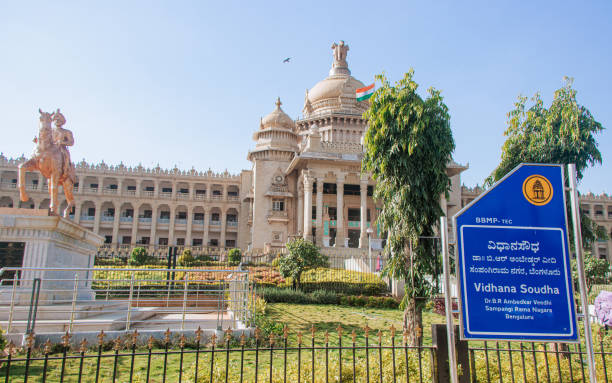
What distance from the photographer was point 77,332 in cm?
701

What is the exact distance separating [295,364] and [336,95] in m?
39.7

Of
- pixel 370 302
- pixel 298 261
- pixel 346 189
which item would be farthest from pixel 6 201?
pixel 370 302

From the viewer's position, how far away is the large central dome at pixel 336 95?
138ft

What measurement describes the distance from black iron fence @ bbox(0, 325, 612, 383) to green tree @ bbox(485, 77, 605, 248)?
13.7 ft

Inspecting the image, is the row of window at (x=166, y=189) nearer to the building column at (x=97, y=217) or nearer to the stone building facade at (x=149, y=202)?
the stone building facade at (x=149, y=202)

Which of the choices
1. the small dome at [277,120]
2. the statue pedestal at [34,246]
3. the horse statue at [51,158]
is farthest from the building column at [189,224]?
the statue pedestal at [34,246]

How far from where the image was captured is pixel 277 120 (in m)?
40.6

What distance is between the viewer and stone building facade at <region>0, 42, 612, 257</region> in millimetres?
35094

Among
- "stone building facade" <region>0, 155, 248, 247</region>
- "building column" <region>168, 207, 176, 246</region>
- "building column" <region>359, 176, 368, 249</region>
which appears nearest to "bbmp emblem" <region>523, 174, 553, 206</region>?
"building column" <region>359, 176, 368, 249</region>

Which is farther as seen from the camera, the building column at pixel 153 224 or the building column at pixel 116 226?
the building column at pixel 153 224

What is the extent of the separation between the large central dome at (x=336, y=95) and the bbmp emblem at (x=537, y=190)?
3763cm

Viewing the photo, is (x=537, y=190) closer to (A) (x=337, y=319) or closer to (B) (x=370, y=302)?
(A) (x=337, y=319)

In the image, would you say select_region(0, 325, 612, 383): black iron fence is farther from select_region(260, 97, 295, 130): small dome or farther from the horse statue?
select_region(260, 97, 295, 130): small dome

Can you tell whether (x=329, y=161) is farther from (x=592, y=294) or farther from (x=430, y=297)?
(x=430, y=297)
